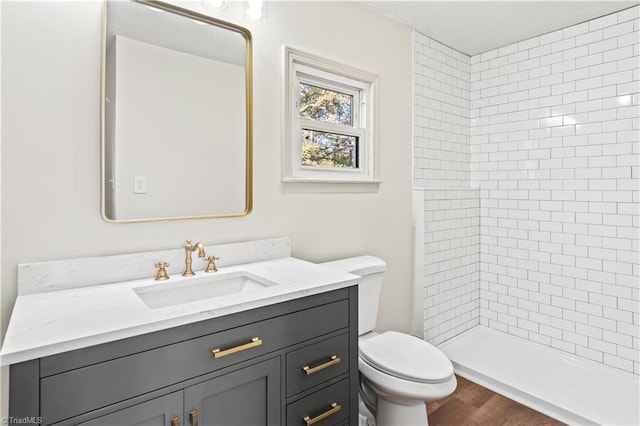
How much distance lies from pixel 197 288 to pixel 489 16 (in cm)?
245

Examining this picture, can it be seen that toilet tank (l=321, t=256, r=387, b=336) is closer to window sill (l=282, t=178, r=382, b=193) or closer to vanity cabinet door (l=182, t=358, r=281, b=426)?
window sill (l=282, t=178, r=382, b=193)

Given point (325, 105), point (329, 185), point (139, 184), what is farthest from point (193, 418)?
point (325, 105)

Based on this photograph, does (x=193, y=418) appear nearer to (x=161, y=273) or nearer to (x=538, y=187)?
(x=161, y=273)

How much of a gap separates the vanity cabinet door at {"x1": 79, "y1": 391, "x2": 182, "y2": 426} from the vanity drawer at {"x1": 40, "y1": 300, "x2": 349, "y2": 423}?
0.04 meters

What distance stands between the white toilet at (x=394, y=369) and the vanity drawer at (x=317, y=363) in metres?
0.32

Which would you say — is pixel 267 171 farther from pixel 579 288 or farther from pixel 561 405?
pixel 579 288

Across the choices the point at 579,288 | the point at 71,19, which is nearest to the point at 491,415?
the point at 579,288

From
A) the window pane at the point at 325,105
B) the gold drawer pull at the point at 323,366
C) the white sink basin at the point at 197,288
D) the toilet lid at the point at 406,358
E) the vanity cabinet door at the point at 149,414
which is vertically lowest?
the toilet lid at the point at 406,358

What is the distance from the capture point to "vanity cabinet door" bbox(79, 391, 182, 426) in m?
0.95

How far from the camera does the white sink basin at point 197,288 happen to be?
4.64ft

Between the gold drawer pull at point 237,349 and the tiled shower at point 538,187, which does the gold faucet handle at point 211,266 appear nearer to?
the gold drawer pull at point 237,349

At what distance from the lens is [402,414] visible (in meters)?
1.74

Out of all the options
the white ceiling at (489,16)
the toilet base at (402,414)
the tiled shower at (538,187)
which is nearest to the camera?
the toilet base at (402,414)

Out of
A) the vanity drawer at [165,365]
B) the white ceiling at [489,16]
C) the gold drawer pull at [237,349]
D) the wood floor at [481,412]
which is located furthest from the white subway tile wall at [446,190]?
the gold drawer pull at [237,349]
